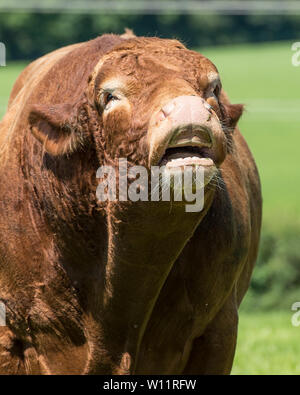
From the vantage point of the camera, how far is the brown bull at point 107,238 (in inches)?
137

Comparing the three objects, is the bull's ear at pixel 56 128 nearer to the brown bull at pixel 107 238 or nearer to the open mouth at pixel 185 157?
the brown bull at pixel 107 238

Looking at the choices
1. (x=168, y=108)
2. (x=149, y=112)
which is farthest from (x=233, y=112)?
(x=168, y=108)

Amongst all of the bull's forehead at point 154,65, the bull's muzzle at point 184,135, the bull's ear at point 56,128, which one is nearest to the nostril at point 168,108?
the bull's muzzle at point 184,135

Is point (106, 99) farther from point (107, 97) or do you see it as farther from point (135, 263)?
point (135, 263)

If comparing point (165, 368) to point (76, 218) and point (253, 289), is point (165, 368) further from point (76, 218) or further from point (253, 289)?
point (253, 289)

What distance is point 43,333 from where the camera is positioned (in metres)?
4.08

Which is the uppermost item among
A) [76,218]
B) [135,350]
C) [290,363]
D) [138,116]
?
[138,116]

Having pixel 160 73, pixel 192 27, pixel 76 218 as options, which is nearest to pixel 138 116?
pixel 160 73

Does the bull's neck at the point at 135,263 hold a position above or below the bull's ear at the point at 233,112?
below

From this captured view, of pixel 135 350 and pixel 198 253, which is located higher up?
pixel 198 253

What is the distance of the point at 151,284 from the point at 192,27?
141 feet

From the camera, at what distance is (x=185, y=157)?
3.11m

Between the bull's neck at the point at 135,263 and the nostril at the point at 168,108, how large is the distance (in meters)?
0.37

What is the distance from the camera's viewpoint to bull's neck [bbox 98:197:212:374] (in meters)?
3.46
